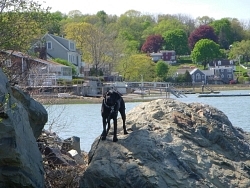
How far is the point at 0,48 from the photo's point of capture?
14734 millimetres

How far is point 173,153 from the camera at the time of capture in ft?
34.9

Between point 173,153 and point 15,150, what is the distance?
2708 mm

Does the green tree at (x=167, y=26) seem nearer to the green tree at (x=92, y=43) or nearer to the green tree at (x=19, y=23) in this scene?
the green tree at (x=92, y=43)

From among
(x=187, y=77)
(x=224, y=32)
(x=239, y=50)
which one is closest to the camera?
(x=187, y=77)

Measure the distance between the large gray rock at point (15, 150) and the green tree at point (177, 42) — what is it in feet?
470

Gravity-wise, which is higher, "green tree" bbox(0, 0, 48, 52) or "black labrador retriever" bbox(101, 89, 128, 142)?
"green tree" bbox(0, 0, 48, 52)

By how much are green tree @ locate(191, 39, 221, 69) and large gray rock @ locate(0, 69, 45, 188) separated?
132 metres

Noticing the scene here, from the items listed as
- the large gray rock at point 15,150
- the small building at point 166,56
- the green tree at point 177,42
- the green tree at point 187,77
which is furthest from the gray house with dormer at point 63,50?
the green tree at point 177,42

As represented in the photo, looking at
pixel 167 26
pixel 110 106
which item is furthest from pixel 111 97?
pixel 167 26

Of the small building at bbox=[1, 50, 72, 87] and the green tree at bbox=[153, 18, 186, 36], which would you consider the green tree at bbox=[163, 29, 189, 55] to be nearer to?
the green tree at bbox=[153, 18, 186, 36]

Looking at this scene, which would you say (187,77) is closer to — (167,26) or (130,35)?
(130,35)

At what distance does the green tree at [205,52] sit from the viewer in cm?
14125

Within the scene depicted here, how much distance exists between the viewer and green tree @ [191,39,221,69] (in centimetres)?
14125

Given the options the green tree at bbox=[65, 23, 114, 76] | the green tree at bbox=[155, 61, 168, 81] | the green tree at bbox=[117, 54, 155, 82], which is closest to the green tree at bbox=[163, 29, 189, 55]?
the green tree at bbox=[155, 61, 168, 81]
